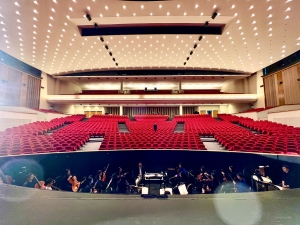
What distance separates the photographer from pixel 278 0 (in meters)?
4.71

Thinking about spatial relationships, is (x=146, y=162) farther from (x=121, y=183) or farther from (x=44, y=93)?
(x=44, y=93)

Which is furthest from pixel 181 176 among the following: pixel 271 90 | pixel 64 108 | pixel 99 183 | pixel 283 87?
pixel 64 108

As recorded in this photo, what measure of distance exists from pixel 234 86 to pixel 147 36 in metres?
10.1

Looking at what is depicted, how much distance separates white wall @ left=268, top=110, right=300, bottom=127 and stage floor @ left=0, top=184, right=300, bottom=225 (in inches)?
296

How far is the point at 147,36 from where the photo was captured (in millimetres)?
6734

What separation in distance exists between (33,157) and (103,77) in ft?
33.6

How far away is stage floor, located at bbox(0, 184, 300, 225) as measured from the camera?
0.70 meters

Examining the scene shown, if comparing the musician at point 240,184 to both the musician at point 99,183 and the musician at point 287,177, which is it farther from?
the musician at point 99,183

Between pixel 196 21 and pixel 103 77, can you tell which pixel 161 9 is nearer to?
pixel 196 21

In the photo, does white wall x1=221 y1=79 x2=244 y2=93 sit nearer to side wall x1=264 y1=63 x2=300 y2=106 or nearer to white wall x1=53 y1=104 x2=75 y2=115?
side wall x1=264 y1=63 x2=300 y2=106

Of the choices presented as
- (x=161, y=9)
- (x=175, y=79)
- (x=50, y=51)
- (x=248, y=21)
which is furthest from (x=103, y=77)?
(x=248, y=21)

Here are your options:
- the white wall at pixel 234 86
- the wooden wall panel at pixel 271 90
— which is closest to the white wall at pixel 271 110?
the wooden wall panel at pixel 271 90

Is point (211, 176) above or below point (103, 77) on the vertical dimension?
below

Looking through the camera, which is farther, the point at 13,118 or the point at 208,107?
the point at 208,107
